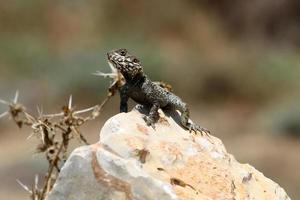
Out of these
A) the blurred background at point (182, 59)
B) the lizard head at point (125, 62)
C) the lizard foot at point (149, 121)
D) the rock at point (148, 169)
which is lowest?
the rock at point (148, 169)

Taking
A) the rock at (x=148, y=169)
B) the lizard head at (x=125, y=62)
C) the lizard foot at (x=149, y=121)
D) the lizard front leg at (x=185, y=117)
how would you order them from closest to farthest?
the rock at (x=148, y=169) < the lizard foot at (x=149, y=121) < the lizard head at (x=125, y=62) < the lizard front leg at (x=185, y=117)

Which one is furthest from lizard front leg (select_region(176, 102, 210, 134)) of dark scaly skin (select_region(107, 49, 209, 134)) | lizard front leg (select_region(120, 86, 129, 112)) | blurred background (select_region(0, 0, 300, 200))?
blurred background (select_region(0, 0, 300, 200))

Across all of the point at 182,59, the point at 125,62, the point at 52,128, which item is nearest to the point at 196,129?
the point at 125,62

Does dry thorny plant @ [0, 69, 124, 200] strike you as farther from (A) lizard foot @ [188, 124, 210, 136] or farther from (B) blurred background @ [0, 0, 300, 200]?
(B) blurred background @ [0, 0, 300, 200]

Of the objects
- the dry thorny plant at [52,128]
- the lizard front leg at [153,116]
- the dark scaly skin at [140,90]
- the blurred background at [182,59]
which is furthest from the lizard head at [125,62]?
the blurred background at [182,59]

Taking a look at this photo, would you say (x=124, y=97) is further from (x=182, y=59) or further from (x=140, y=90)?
(x=182, y=59)

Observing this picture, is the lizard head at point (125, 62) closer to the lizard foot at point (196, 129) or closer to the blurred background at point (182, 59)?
the lizard foot at point (196, 129)

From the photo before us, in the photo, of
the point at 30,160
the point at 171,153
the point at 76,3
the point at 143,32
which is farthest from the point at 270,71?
the point at 171,153

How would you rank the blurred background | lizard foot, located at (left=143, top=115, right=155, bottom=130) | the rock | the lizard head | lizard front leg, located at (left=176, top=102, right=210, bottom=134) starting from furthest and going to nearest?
1. the blurred background
2. lizard front leg, located at (left=176, top=102, right=210, bottom=134)
3. the lizard head
4. lizard foot, located at (left=143, top=115, right=155, bottom=130)
5. the rock
